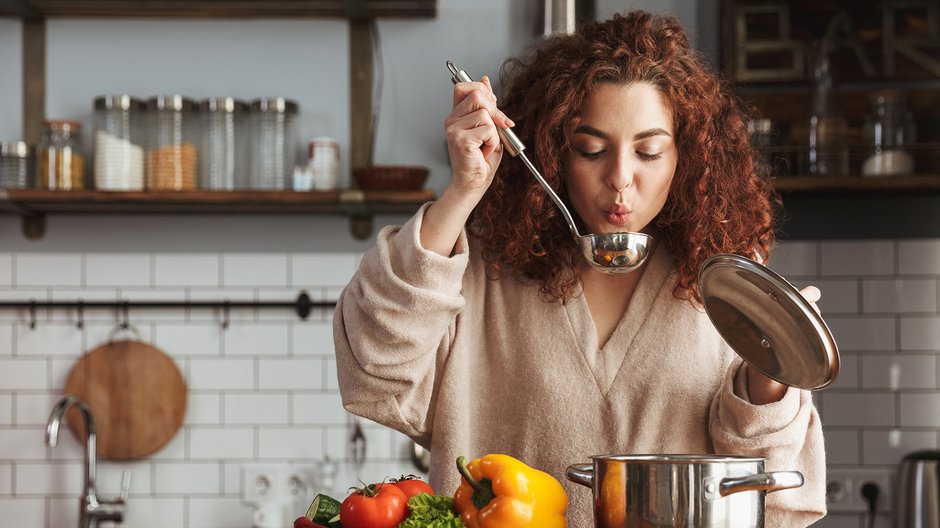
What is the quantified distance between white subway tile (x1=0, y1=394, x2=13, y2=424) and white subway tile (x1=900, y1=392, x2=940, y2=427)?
8.13 feet

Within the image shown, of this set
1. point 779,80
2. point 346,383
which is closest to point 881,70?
point 779,80

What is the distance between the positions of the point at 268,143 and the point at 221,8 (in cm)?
43

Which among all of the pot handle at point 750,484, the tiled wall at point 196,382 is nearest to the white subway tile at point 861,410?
the tiled wall at point 196,382

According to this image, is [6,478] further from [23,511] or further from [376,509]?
[376,509]

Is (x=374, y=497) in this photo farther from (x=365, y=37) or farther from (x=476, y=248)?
(x=365, y=37)

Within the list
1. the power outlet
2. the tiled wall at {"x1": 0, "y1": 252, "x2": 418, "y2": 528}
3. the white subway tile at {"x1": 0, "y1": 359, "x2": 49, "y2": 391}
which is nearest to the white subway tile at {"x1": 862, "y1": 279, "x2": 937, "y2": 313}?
the power outlet

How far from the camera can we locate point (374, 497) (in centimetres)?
111

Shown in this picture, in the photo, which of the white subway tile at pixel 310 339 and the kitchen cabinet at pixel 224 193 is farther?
the white subway tile at pixel 310 339

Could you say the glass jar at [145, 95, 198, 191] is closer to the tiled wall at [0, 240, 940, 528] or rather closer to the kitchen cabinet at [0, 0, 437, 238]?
the kitchen cabinet at [0, 0, 437, 238]

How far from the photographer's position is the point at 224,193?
8.91 feet

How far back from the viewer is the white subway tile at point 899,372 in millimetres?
2764

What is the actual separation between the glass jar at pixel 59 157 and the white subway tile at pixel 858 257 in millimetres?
2065

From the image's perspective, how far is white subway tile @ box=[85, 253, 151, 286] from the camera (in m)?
2.95

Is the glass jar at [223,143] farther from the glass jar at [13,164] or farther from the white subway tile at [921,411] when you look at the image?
the white subway tile at [921,411]
